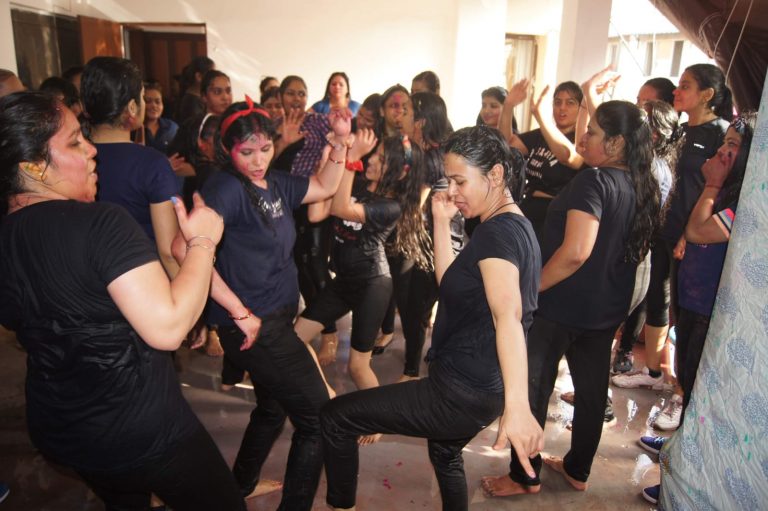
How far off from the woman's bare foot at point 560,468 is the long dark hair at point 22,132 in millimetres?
2438

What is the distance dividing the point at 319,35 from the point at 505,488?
27.2ft

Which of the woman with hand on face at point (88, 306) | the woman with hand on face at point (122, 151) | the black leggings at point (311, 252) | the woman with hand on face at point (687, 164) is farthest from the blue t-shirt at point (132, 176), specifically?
the woman with hand on face at point (687, 164)

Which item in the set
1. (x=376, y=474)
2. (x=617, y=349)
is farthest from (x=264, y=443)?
(x=617, y=349)

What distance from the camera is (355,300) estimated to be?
2.81 meters

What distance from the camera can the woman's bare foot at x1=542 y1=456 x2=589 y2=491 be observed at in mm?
2574

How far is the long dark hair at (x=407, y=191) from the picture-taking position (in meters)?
2.90

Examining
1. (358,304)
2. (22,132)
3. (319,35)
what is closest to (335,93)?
(358,304)

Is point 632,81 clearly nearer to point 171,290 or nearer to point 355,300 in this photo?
point 355,300

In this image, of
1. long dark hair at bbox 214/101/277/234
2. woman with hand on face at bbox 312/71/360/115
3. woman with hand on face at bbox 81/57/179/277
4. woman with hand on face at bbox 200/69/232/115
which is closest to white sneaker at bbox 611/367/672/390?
long dark hair at bbox 214/101/277/234

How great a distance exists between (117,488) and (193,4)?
9147mm

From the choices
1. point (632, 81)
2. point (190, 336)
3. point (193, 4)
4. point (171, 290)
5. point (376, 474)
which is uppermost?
point (193, 4)

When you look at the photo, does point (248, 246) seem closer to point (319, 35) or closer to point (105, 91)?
point (105, 91)

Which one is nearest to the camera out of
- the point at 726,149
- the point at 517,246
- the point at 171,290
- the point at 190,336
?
the point at 171,290

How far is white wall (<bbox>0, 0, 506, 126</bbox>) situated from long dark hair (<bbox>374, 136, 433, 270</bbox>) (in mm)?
6092
